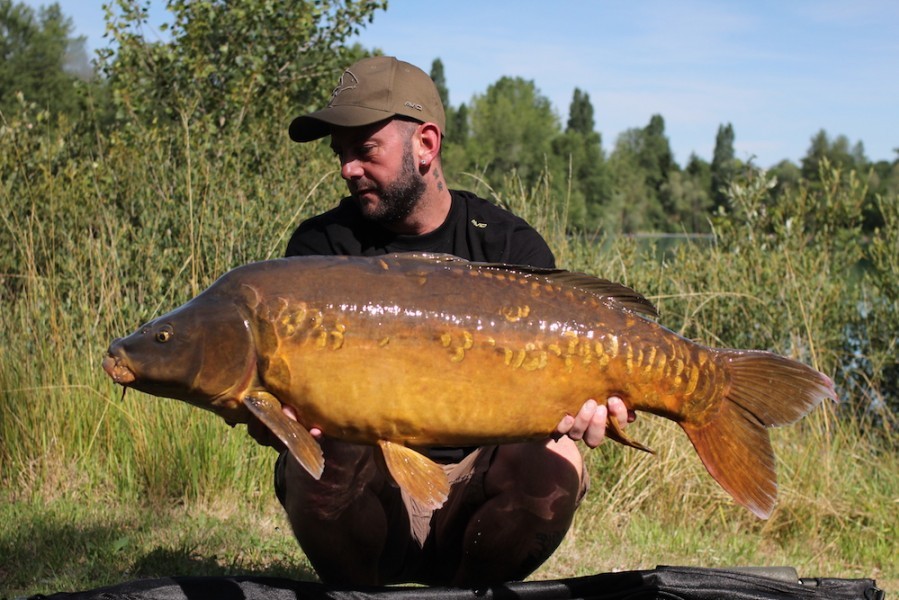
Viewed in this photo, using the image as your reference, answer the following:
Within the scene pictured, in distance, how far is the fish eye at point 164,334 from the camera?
5.63ft

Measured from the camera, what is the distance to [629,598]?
6.74 feet

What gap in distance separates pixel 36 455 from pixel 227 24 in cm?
496

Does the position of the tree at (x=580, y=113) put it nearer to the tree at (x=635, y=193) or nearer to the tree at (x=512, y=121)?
the tree at (x=635, y=193)

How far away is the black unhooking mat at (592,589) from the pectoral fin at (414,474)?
0.29m

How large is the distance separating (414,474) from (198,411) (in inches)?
72.4

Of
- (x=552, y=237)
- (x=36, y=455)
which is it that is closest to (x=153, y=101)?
(x=552, y=237)

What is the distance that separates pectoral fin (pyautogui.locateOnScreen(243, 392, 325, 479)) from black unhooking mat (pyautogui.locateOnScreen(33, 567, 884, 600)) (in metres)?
0.38

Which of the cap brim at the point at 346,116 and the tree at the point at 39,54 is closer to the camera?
the cap brim at the point at 346,116

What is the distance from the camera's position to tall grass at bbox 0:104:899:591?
130 inches

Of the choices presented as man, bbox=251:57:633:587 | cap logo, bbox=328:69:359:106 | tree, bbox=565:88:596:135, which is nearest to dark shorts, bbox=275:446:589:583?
man, bbox=251:57:633:587

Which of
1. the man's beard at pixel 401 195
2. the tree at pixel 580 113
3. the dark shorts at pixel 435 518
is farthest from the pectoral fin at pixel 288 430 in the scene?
the tree at pixel 580 113

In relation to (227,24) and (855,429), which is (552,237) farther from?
(227,24)

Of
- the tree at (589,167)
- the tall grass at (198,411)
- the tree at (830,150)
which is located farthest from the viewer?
the tree at (830,150)

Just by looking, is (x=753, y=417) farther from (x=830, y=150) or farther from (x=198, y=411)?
(x=830, y=150)
